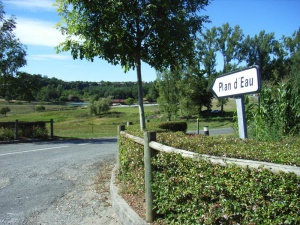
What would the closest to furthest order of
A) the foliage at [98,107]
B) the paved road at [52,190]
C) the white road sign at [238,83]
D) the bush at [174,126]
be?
the white road sign at [238,83] < the paved road at [52,190] < the bush at [174,126] < the foliage at [98,107]

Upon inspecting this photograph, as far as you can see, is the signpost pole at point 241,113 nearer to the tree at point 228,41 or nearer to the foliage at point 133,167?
the foliage at point 133,167

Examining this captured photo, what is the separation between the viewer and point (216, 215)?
2750mm

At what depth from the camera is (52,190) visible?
237 inches

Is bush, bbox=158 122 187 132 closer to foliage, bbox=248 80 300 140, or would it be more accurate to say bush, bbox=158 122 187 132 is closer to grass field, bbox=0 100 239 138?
foliage, bbox=248 80 300 140

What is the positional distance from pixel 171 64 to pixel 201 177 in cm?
600

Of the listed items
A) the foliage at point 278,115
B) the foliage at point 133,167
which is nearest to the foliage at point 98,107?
the foliage at point 278,115

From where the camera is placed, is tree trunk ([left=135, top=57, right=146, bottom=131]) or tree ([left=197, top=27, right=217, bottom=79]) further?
tree ([left=197, top=27, right=217, bottom=79])

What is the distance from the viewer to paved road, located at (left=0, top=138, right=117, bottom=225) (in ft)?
15.0

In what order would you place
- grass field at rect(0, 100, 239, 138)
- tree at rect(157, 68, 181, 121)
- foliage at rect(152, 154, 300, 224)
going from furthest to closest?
tree at rect(157, 68, 181, 121) → grass field at rect(0, 100, 239, 138) → foliage at rect(152, 154, 300, 224)

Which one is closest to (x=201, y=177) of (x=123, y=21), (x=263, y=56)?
(x=123, y=21)

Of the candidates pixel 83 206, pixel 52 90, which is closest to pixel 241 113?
A: pixel 83 206

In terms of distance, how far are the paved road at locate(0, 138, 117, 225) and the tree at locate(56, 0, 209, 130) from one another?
7.87ft

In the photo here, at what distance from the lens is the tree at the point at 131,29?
7105 millimetres

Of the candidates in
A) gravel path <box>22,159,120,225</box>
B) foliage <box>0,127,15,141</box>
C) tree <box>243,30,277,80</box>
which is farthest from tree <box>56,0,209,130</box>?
tree <box>243,30,277,80</box>
